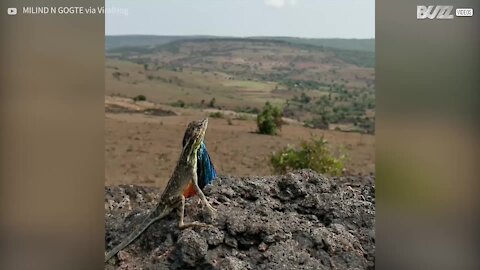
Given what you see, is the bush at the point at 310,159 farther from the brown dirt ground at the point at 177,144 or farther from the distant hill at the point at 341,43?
the distant hill at the point at 341,43

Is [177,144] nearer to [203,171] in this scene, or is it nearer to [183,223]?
[203,171]

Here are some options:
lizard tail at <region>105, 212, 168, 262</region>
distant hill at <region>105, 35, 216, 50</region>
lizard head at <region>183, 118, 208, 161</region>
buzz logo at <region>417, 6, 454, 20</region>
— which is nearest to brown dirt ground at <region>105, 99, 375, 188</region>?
lizard head at <region>183, 118, 208, 161</region>

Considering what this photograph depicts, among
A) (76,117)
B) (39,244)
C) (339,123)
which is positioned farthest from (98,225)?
(339,123)

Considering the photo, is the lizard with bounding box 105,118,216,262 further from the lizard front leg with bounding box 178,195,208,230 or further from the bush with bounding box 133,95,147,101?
the bush with bounding box 133,95,147,101

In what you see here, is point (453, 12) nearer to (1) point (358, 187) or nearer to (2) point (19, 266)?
(1) point (358, 187)

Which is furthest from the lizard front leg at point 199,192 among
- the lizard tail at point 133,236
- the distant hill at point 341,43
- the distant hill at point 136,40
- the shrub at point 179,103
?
the distant hill at point 341,43

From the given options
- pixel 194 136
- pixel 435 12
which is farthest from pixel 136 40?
pixel 435 12
